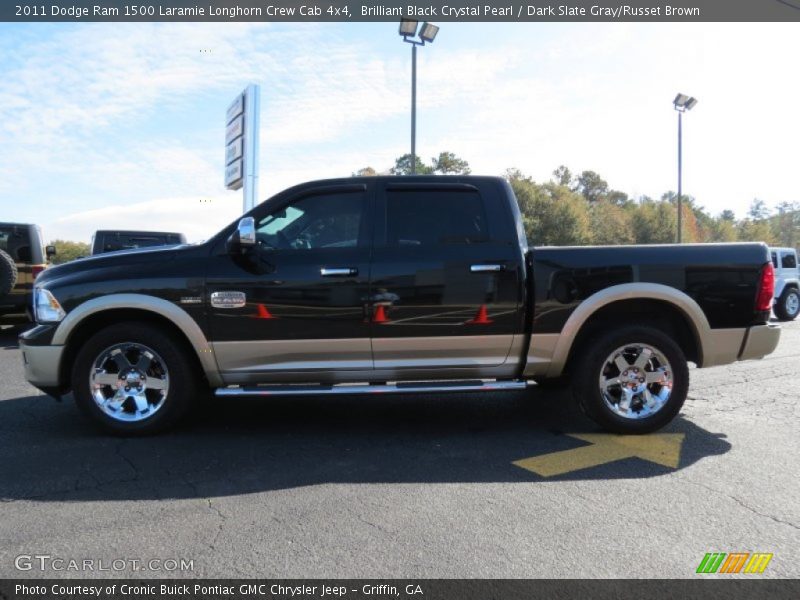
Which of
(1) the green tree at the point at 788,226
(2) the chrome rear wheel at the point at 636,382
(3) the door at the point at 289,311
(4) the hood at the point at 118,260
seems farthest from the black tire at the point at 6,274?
(1) the green tree at the point at 788,226

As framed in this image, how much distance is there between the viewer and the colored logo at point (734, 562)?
2678 millimetres

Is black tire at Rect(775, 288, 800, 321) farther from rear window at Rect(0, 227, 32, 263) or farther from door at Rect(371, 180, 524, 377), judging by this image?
rear window at Rect(0, 227, 32, 263)

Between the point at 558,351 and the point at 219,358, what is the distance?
103 inches

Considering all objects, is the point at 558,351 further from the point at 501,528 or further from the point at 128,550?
the point at 128,550

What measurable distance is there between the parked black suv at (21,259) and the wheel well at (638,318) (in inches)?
352

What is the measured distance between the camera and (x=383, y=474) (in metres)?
3.84

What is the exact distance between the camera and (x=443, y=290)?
455 cm

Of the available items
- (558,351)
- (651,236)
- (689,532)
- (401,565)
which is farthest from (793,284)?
(651,236)

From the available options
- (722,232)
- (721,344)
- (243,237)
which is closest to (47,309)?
(243,237)

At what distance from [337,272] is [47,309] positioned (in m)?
2.22

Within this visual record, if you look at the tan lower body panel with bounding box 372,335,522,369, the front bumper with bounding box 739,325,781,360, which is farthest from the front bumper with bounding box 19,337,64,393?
the front bumper with bounding box 739,325,781,360

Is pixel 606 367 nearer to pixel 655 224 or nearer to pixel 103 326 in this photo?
pixel 103 326

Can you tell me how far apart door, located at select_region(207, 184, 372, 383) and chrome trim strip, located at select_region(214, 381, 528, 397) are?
164 millimetres

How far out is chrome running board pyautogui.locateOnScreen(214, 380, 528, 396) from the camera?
439 cm
